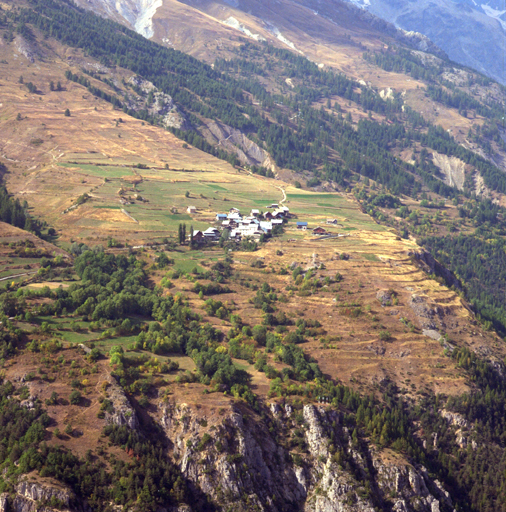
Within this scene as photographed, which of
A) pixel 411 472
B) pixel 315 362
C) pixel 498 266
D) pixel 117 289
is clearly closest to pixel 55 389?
pixel 117 289

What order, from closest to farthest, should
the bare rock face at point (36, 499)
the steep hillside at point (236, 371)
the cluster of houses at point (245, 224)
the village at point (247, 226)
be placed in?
the bare rock face at point (36, 499)
the steep hillside at point (236, 371)
the village at point (247, 226)
the cluster of houses at point (245, 224)

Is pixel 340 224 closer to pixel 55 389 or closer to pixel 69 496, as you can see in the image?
pixel 55 389

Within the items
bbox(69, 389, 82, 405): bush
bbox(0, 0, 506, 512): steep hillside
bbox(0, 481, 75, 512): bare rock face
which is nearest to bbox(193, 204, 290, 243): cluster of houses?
bbox(0, 0, 506, 512): steep hillside

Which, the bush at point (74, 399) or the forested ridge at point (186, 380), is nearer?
the forested ridge at point (186, 380)

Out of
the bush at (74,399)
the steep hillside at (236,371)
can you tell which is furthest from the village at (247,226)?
the bush at (74,399)

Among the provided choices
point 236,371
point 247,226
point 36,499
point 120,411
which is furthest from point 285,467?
point 247,226

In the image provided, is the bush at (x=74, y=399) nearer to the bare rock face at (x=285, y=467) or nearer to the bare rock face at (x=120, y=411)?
the bare rock face at (x=120, y=411)
